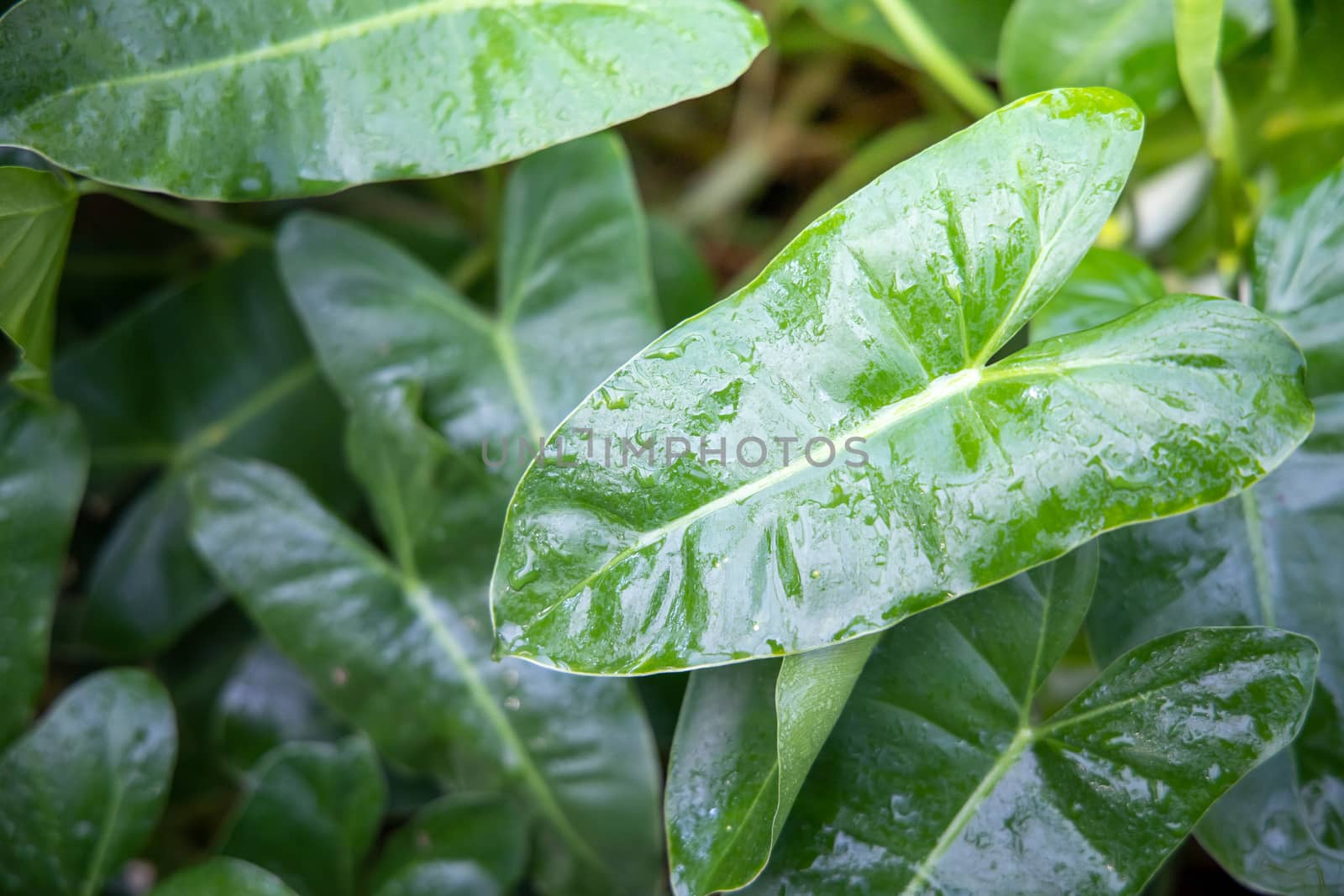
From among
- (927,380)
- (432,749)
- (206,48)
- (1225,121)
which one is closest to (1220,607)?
(927,380)

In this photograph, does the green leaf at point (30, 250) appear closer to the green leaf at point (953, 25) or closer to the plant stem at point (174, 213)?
the plant stem at point (174, 213)

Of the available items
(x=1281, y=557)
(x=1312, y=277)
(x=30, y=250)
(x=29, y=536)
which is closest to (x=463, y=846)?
(x=29, y=536)

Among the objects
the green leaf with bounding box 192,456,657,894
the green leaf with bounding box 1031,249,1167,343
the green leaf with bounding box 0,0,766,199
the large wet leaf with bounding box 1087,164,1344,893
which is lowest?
the green leaf with bounding box 192,456,657,894

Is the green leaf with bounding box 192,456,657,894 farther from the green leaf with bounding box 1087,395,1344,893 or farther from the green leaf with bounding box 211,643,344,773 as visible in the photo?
the green leaf with bounding box 1087,395,1344,893

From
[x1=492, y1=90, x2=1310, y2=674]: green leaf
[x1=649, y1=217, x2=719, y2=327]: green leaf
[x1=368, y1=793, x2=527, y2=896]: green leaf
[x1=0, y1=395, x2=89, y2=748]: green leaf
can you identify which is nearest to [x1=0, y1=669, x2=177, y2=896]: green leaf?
[x1=0, y1=395, x2=89, y2=748]: green leaf

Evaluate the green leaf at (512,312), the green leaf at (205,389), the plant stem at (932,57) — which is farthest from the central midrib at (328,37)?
the green leaf at (205,389)

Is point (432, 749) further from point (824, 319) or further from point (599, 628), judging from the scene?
point (824, 319)
